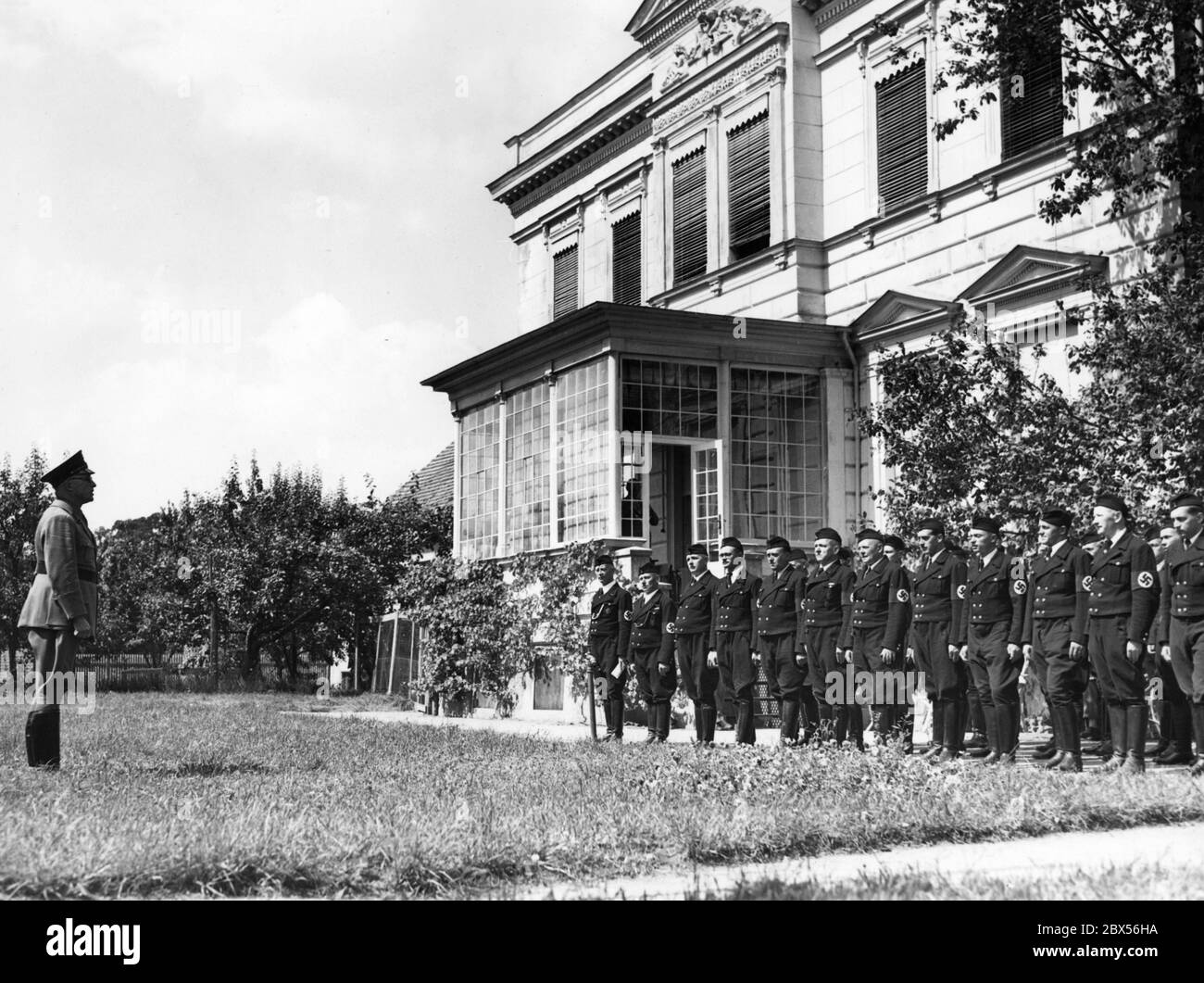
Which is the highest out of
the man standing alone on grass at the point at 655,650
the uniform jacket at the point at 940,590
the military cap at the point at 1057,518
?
the military cap at the point at 1057,518

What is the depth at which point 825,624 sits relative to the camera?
1200cm

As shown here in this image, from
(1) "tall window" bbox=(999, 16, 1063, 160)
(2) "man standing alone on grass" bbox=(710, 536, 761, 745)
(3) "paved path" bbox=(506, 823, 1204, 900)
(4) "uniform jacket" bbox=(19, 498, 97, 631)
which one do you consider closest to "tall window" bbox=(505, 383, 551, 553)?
(2) "man standing alone on grass" bbox=(710, 536, 761, 745)

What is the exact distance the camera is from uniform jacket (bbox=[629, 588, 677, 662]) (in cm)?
1359

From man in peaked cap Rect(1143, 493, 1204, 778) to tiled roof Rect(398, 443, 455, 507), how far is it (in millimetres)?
25428

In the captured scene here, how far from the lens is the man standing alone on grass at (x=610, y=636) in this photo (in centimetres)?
1393

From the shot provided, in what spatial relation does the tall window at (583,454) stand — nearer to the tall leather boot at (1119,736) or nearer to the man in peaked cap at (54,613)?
the tall leather boot at (1119,736)

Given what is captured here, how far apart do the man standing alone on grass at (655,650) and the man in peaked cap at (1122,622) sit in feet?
14.6

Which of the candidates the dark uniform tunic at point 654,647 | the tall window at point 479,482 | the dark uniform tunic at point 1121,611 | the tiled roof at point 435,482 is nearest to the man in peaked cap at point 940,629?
the dark uniform tunic at point 1121,611

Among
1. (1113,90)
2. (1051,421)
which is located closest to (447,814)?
(1051,421)

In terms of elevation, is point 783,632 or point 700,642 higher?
point 783,632

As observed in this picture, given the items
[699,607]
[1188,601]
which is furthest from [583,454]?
[1188,601]

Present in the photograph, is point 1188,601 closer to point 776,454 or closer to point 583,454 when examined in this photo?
point 776,454

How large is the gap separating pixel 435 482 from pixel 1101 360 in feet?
85.9
